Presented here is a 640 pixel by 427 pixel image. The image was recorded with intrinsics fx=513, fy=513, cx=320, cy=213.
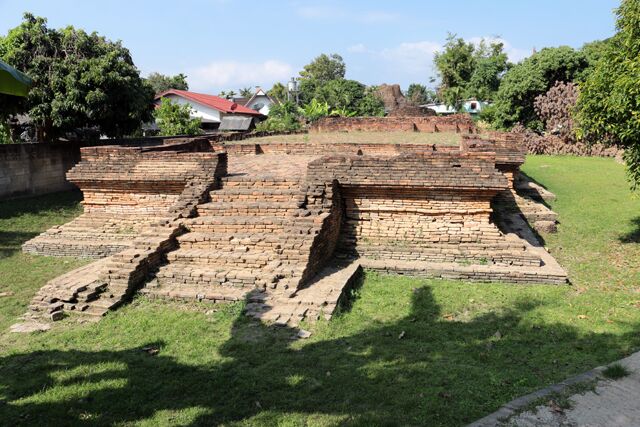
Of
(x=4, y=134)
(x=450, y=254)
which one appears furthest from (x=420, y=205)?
(x=4, y=134)

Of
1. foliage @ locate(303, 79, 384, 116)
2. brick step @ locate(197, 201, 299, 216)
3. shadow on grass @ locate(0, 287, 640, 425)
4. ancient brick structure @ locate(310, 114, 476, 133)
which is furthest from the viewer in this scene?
foliage @ locate(303, 79, 384, 116)

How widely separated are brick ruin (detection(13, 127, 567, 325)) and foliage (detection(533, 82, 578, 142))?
17120mm

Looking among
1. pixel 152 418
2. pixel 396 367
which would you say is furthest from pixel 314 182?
pixel 152 418

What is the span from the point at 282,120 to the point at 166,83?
29090 mm

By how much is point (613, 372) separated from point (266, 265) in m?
3.91

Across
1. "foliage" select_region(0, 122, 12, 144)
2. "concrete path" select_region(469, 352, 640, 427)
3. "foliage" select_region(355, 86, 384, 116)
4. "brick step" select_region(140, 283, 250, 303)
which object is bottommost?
"concrete path" select_region(469, 352, 640, 427)

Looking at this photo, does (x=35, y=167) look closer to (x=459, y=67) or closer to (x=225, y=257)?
(x=225, y=257)

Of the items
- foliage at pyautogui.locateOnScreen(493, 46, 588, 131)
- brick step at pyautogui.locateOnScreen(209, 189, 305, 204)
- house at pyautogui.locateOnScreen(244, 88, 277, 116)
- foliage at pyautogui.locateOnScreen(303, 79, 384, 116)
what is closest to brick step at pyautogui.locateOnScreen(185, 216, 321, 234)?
brick step at pyautogui.locateOnScreen(209, 189, 305, 204)

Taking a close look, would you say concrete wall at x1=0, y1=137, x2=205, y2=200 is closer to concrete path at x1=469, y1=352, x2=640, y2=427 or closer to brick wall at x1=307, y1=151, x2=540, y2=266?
brick wall at x1=307, y1=151, x2=540, y2=266

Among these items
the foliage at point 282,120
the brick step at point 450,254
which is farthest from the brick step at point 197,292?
the foliage at point 282,120

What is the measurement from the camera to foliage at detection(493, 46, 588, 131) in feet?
80.1

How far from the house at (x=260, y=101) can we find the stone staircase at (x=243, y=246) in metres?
45.7

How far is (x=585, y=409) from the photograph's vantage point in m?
3.72

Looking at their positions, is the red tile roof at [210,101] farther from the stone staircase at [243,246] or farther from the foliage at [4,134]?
the stone staircase at [243,246]
